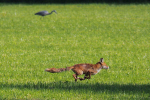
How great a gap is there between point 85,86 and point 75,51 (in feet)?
21.9

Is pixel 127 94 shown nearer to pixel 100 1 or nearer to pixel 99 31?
pixel 99 31

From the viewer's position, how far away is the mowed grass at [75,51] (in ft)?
27.5

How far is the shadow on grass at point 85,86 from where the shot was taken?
844cm

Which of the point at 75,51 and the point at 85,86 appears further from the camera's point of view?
the point at 75,51

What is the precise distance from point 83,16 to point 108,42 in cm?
903

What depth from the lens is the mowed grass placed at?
8367mm

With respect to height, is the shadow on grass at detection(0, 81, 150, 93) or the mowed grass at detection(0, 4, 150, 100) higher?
the mowed grass at detection(0, 4, 150, 100)

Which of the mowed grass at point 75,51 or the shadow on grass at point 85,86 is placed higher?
the mowed grass at point 75,51

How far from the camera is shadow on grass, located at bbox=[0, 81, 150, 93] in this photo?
Result: 8438 millimetres

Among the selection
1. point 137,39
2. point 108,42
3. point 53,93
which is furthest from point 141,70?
point 137,39

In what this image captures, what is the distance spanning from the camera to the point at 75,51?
50.2ft

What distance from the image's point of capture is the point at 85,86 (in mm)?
8680

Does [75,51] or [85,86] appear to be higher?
[75,51]

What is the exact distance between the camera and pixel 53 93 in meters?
8.02
